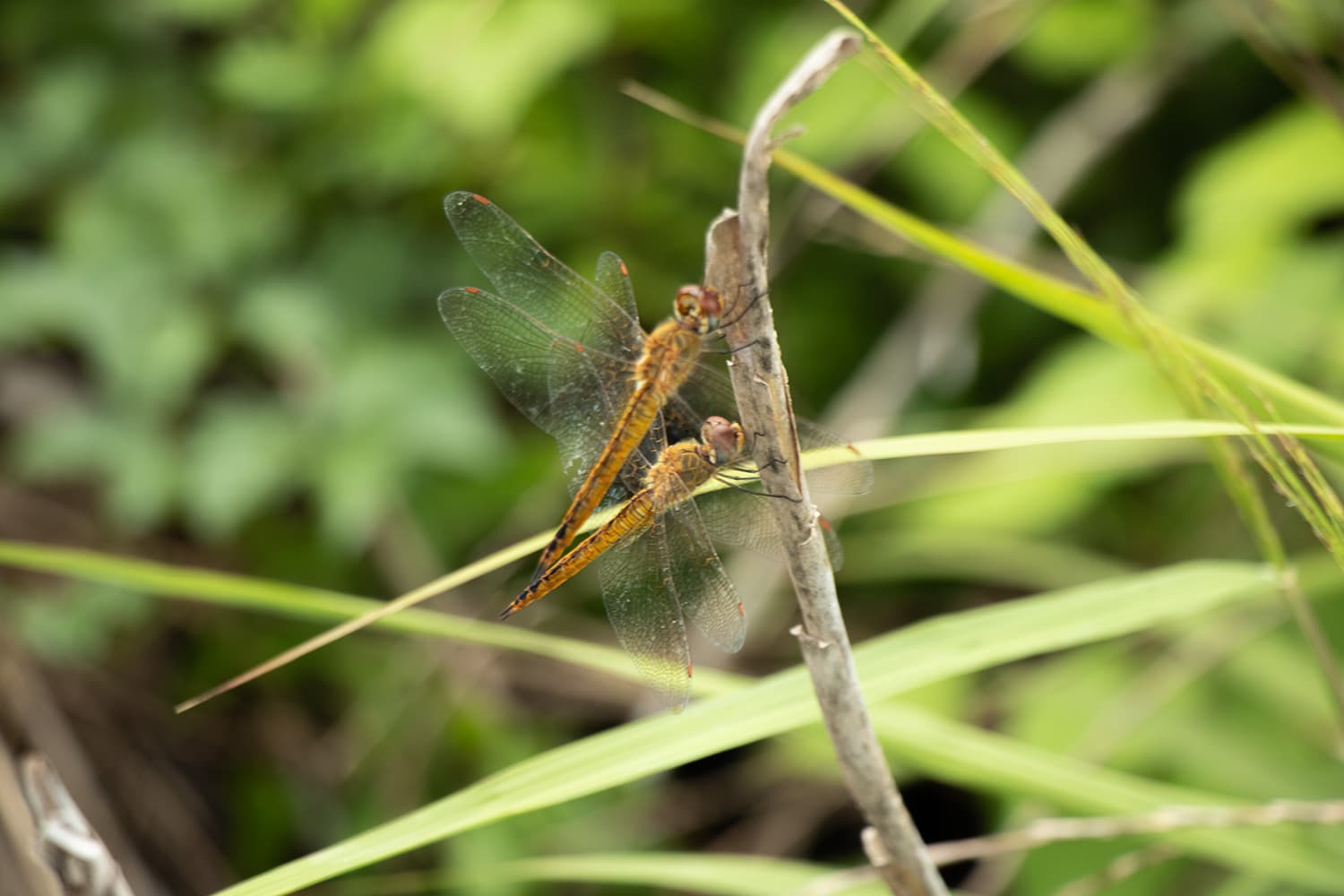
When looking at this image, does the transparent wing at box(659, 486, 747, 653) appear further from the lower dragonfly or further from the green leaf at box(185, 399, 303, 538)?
the green leaf at box(185, 399, 303, 538)

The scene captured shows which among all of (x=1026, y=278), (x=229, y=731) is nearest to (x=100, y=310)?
(x=229, y=731)

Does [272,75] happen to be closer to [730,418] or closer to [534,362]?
[534,362]

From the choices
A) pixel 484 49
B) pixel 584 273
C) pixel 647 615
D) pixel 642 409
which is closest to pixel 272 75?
pixel 484 49

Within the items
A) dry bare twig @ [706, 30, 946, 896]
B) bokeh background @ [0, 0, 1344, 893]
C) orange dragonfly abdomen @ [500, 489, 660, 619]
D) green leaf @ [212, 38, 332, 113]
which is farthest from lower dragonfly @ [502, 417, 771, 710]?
green leaf @ [212, 38, 332, 113]

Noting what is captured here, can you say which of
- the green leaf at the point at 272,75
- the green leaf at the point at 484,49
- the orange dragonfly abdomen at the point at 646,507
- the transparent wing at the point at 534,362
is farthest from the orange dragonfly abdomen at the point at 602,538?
the green leaf at the point at 272,75

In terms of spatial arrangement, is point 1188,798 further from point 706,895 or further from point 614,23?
point 614,23

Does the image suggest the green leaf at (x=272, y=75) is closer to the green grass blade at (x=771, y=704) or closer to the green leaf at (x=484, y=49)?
the green leaf at (x=484, y=49)
